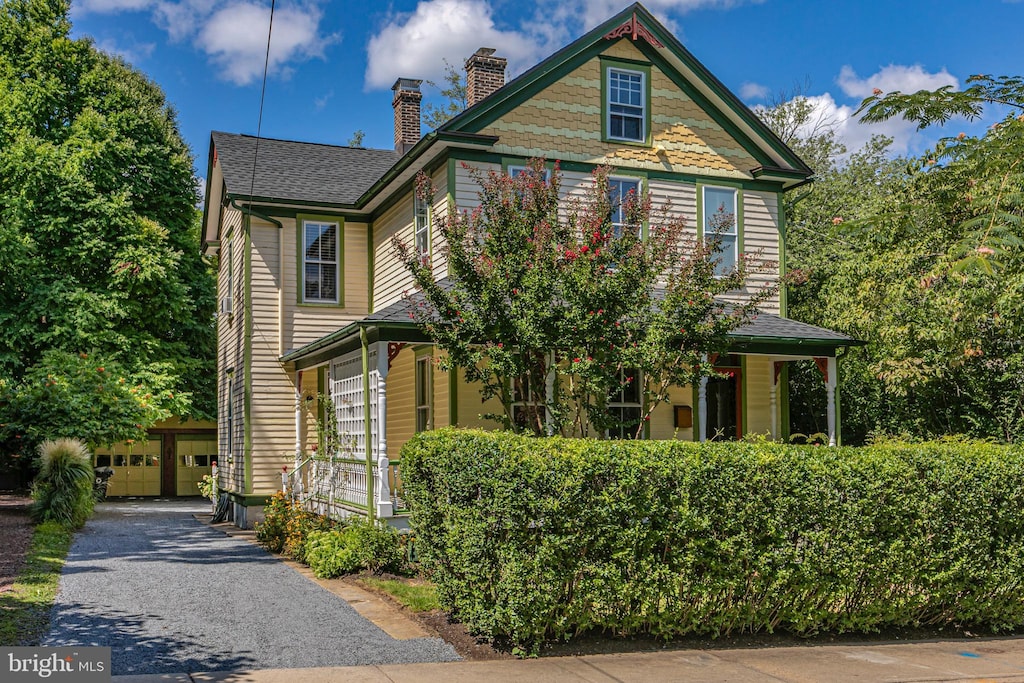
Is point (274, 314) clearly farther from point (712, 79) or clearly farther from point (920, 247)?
point (920, 247)

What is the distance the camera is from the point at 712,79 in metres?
17.3

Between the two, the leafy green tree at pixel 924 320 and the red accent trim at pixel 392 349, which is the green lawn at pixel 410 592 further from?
the leafy green tree at pixel 924 320

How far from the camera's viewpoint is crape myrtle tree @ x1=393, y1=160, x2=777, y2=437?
11234 mm

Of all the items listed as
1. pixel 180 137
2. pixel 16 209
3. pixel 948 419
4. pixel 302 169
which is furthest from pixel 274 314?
pixel 180 137

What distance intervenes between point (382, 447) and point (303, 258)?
24.0ft

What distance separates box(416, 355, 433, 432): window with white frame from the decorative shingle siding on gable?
4.00m

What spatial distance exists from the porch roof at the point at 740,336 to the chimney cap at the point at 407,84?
763cm

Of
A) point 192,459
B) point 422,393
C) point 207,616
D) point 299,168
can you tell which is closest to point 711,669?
point 207,616

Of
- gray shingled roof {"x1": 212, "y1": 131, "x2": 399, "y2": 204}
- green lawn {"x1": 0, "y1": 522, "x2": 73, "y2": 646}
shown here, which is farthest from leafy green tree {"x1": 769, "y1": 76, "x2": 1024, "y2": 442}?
gray shingled roof {"x1": 212, "y1": 131, "x2": 399, "y2": 204}

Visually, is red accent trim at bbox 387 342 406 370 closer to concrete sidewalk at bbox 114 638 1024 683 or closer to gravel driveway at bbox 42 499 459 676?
gravel driveway at bbox 42 499 459 676

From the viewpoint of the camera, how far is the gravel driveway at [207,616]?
8156mm

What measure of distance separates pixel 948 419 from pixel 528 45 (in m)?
12.9

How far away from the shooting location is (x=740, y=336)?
50.5 ft

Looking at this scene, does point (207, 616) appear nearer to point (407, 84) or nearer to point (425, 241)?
point (425, 241)
